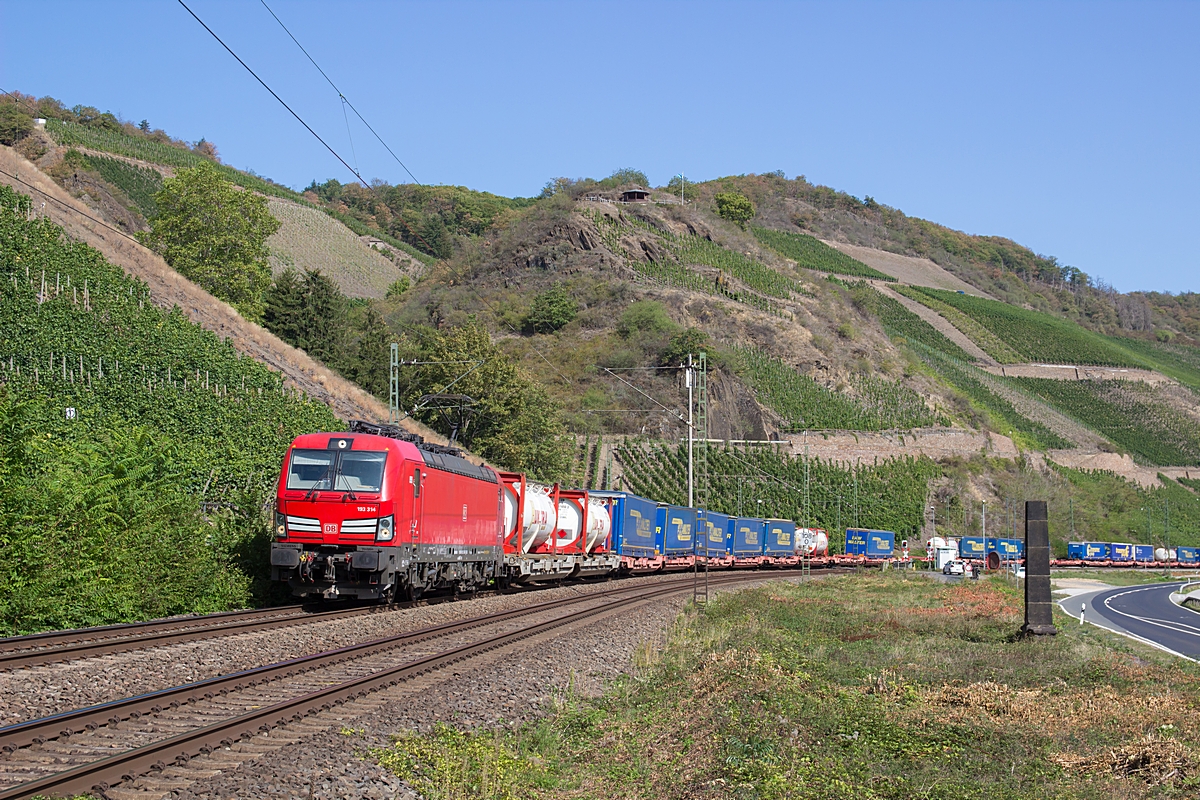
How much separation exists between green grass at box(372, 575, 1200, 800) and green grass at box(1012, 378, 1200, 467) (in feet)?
487

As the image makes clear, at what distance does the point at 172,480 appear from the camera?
22.9 metres

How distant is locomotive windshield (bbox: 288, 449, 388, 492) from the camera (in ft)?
68.7

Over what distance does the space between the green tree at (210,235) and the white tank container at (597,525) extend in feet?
146


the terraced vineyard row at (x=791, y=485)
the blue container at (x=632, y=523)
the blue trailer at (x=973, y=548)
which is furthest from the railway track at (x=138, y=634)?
the blue trailer at (x=973, y=548)

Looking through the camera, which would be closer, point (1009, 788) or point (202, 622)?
point (1009, 788)

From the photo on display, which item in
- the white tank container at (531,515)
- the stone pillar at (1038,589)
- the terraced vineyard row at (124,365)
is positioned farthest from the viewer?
the terraced vineyard row at (124,365)

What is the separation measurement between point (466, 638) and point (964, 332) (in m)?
173

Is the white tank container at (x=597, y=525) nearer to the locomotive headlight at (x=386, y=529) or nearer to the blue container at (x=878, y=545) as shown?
the locomotive headlight at (x=386, y=529)

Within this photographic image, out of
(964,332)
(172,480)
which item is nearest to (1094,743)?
(172,480)

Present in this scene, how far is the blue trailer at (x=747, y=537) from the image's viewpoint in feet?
194

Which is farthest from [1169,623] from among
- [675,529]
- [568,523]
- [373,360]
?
[373,360]

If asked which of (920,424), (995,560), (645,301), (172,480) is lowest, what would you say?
(995,560)

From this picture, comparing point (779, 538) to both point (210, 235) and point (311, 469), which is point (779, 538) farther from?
point (311, 469)

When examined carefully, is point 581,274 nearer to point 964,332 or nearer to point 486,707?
point 964,332
